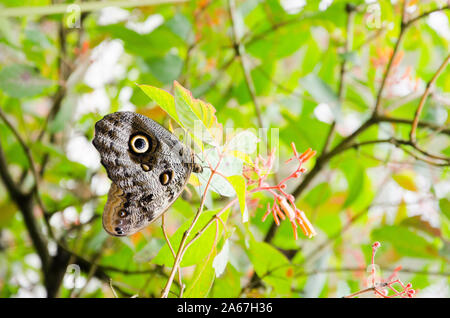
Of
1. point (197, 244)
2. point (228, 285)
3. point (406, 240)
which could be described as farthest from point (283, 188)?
point (406, 240)

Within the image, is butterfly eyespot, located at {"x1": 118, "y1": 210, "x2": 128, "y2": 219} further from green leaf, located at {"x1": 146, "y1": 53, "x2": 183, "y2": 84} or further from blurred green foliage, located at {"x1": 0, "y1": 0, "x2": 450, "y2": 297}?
green leaf, located at {"x1": 146, "y1": 53, "x2": 183, "y2": 84}

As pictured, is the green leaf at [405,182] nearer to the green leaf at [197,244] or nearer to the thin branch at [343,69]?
the thin branch at [343,69]

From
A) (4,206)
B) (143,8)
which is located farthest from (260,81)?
(4,206)

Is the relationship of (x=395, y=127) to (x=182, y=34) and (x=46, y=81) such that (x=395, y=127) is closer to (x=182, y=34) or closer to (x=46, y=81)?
(x=182, y=34)

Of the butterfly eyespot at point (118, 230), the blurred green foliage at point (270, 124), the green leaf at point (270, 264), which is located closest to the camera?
the butterfly eyespot at point (118, 230)

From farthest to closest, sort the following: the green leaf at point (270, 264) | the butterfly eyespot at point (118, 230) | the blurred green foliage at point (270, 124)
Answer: the blurred green foliage at point (270, 124) < the green leaf at point (270, 264) < the butterfly eyespot at point (118, 230)

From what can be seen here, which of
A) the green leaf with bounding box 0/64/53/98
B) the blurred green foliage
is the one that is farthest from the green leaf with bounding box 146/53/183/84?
the green leaf with bounding box 0/64/53/98

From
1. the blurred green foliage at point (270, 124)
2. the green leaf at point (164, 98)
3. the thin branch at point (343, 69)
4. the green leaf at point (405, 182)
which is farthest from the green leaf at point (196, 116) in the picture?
the green leaf at point (405, 182)

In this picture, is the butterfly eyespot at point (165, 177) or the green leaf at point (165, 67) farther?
the green leaf at point (165, 67)

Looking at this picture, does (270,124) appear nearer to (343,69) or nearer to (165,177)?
(343,69)
